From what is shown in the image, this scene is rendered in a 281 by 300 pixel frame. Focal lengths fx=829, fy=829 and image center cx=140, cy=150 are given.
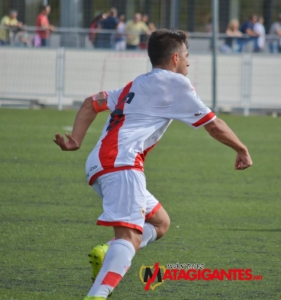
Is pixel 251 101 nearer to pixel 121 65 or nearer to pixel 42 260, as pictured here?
pixel 121 65

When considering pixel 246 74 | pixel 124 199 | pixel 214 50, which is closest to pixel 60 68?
pixel 214 50

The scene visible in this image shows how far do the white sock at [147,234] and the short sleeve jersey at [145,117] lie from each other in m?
0.56

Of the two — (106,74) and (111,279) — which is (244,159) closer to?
(111,279)

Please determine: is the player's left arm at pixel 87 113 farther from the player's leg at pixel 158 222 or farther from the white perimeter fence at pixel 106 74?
the white perimeter fence at pixel 106 74

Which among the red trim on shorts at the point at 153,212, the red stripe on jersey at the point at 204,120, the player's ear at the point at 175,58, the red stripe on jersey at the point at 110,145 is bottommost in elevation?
the red trim on shorts at the point at 153,212

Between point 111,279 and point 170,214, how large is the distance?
3.97 metres

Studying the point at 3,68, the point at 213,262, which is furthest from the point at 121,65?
the point at 213,262

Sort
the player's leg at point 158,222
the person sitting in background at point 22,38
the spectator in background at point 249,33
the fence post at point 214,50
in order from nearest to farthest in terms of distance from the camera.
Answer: the player's leg at point 158,222 < the fence post at point 214,50 < the person sitting in background at point 22,38 < the spectator in background at point 249,33

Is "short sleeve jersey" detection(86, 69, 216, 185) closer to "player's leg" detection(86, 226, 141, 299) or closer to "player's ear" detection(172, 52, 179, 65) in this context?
"player's ear" detection(172, 52, 179, 65)

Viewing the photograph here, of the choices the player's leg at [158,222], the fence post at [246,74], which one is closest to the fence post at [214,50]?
the fence post at [246,74]

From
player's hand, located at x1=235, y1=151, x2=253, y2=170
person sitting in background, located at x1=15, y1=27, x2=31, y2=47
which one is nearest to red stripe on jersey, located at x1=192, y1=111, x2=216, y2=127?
player's hand, located at x1=235, y1=151, x2=253, y2=170

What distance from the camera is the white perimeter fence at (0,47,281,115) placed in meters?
21.8

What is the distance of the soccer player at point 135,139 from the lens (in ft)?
15.5

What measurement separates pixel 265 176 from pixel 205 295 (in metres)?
6.23
